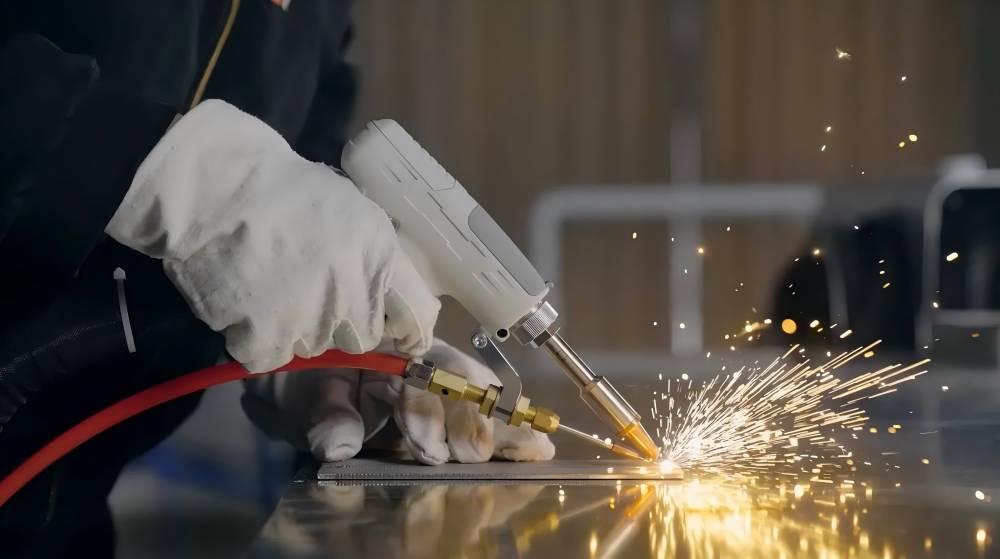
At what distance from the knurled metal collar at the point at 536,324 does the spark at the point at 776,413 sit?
22 centimetres

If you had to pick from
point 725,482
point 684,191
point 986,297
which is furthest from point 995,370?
point 725,482

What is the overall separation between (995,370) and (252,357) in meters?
1.09

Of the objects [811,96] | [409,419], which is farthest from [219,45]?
[811,96]

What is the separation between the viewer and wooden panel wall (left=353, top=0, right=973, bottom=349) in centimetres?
128

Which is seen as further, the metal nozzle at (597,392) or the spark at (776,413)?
the spark at (776,413)

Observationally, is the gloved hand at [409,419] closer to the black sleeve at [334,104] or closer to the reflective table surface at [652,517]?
the reflective table surface at [652,517]

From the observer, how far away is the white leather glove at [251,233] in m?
0.70

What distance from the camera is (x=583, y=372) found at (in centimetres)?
90

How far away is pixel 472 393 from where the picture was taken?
88 cm

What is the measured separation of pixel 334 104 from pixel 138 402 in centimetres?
59

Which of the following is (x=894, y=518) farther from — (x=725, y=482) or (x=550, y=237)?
(x=550, y=237)

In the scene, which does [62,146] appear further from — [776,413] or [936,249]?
[936,249]

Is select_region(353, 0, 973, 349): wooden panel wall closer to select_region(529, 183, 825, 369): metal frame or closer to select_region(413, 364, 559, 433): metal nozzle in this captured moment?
select_region(529, 183, 825, 369): metal frame

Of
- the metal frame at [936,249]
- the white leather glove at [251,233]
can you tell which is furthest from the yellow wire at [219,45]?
the metal frame at [936,249]
